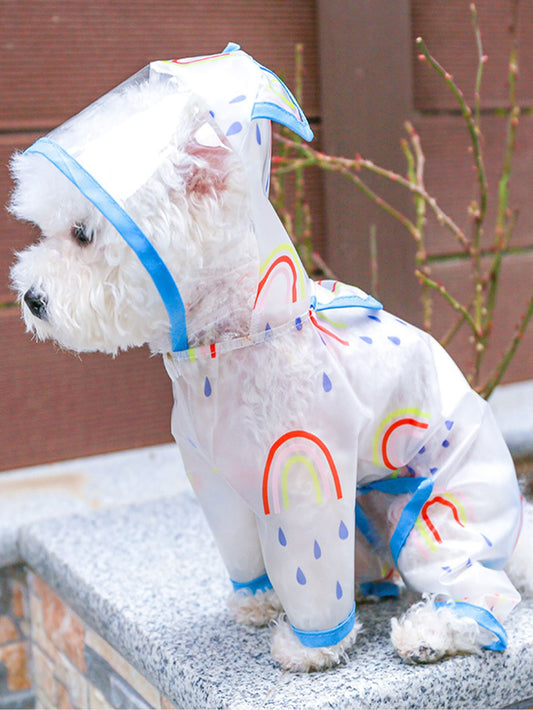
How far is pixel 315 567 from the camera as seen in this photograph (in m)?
1.05

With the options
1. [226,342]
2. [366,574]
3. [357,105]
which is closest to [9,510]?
[366,574]

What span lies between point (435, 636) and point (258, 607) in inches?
11.7

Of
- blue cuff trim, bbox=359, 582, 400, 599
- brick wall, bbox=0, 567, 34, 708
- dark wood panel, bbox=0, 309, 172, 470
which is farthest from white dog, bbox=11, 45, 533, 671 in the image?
dark wood panel, bbox=0, 309, 172, 470

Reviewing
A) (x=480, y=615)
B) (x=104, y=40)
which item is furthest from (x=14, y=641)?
(x=104, y=40)

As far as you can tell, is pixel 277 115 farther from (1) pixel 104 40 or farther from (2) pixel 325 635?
(1) pixel 104 40

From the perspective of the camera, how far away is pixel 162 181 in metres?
0.93

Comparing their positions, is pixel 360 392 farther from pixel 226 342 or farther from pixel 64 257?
pixel 64 257

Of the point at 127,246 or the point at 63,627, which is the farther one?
the point at 63,627

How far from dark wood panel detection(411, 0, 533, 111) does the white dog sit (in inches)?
52.8

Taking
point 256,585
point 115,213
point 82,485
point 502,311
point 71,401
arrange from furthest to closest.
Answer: point 502,311, point 71,401, point 82,485, point 256,585, point 115,213

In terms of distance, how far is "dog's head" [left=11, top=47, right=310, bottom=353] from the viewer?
3.02 feet

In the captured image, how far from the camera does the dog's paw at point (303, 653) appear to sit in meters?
1.10

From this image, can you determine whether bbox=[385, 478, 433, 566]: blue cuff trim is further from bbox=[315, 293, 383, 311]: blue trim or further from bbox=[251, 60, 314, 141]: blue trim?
bbox=[251, 60, 314, 141]: blue trim

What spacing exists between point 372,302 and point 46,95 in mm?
1264
